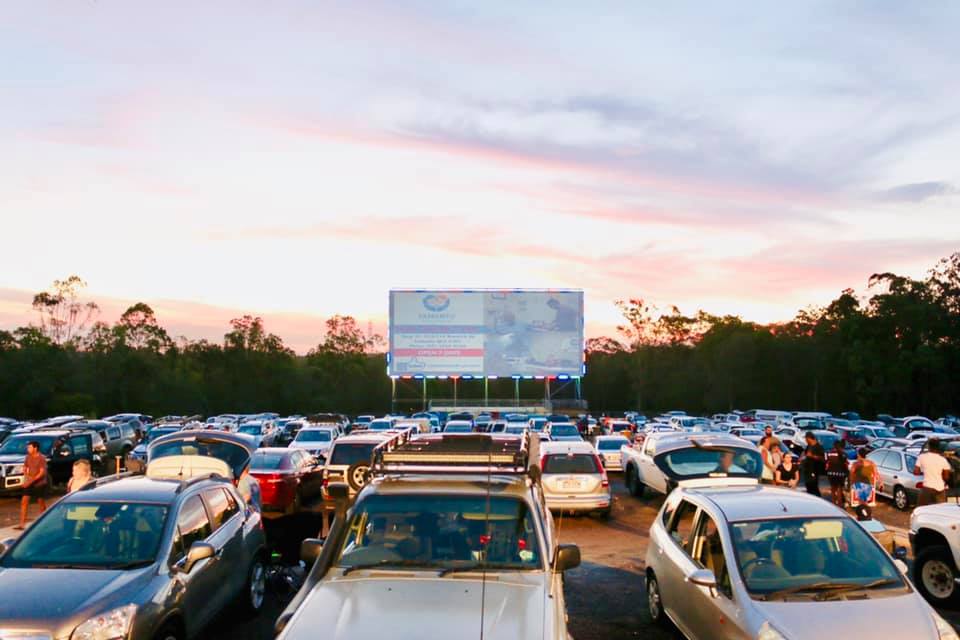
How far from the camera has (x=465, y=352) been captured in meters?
58.9

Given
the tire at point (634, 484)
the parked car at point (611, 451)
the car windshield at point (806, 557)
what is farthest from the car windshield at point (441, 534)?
the parked car at point (611, 451)

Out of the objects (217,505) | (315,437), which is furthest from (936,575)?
(315,437)

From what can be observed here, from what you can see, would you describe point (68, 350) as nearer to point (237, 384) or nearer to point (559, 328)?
point (237, 384)

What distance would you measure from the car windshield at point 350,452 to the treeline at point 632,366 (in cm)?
6342

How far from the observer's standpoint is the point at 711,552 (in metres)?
7.77

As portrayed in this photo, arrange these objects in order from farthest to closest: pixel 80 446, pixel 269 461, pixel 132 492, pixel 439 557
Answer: pixel 80 446, pixel 269 461, pixel 132 492, pixel 439 557

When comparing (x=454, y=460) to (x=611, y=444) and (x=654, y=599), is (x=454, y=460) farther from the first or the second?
(x=611, y=444)

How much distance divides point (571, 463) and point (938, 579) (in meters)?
9.08

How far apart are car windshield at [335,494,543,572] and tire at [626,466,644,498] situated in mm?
15802

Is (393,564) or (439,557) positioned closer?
(393,564)

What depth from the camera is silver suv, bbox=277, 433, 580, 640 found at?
17.3ft

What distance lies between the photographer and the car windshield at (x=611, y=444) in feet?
95.0

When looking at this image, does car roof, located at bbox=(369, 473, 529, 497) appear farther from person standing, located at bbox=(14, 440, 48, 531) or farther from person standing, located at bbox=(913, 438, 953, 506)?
person standing, located at bbox=(14, 440, 48, 531)

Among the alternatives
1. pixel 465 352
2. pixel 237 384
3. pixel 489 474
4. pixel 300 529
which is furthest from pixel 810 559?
pixel 237 384
